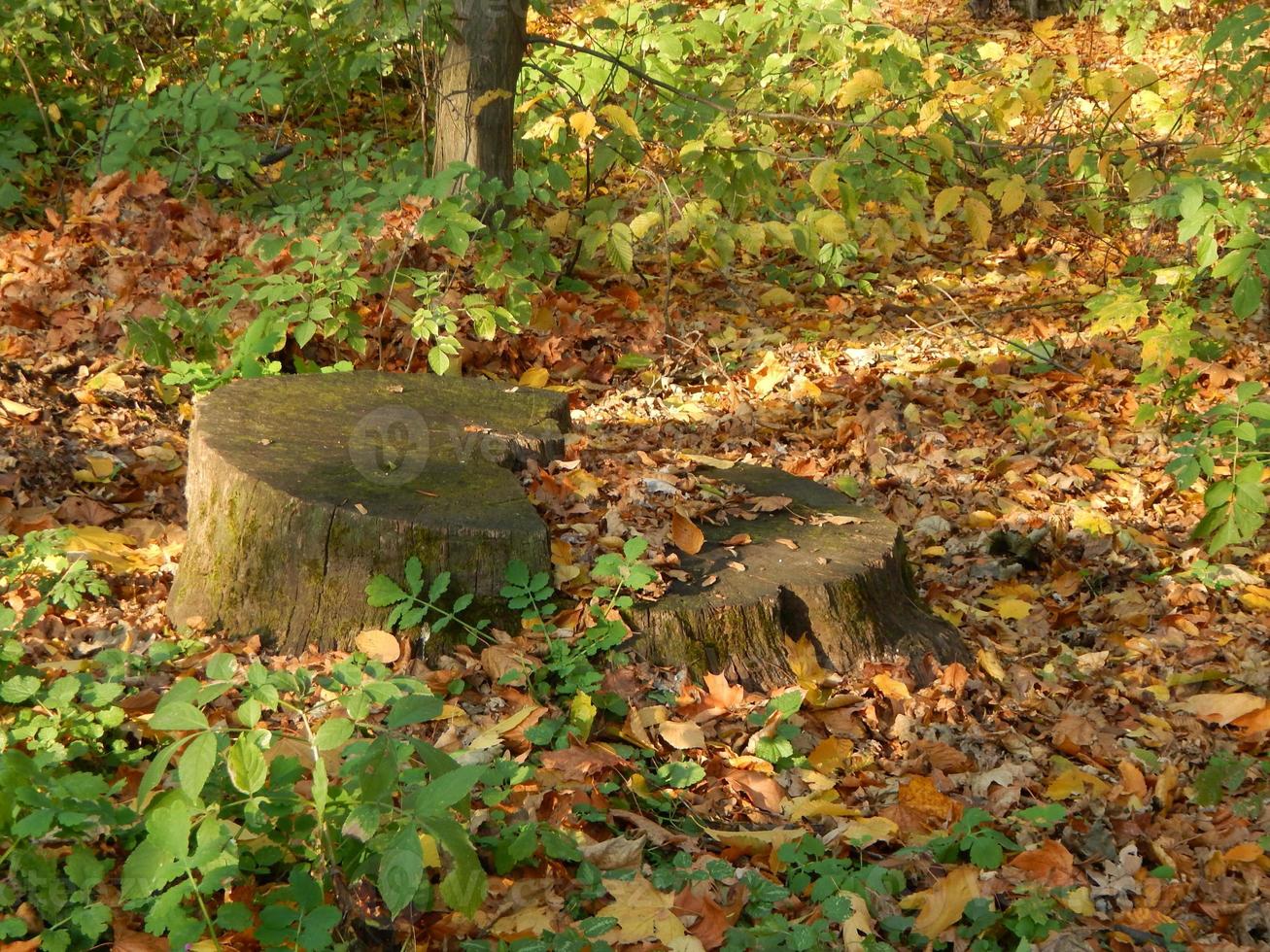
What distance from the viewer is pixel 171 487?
461 centimetres

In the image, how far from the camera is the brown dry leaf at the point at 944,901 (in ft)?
8.61

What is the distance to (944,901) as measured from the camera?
Answer: 2684 millimetres

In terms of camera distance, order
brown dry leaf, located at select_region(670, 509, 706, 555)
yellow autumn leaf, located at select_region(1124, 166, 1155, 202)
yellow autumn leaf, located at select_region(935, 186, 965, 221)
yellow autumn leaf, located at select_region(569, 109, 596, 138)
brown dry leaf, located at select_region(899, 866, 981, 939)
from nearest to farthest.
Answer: brown dry leaf, located at select_region(899, 866, 981, 939), brown dry leaf, located at select_region(670, 509, 706, 555), yellow autumn leaf, located at select_region(1124, 166, 1155, 202), yellow autumn leaf, located at select_region(935, 186, 965, 221), yellow autumn leaf, located at select_region(569, 109, 596, 138)

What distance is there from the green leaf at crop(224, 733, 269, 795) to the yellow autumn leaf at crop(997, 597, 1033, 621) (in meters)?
2.92

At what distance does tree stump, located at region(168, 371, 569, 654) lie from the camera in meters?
3.40

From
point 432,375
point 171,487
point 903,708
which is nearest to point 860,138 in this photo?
point 432,375

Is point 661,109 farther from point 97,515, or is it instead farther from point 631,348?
point 97,515

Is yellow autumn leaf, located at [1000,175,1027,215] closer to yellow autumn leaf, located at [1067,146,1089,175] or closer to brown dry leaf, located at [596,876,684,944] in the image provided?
yellow autumn leaf, located at [1067,146,1089,175]

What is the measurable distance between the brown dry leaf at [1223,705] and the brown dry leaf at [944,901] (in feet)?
4.50

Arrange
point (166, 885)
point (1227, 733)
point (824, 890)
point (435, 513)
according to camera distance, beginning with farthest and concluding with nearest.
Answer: point (1227, 733) < point (435, 513) < point (824, 890) < point (166, 885)

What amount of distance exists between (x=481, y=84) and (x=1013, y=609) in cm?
370

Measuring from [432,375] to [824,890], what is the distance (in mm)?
2674

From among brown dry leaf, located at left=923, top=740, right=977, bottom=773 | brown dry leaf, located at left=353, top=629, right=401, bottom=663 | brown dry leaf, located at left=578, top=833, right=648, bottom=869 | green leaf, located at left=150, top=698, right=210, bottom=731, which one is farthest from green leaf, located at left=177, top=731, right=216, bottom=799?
brown dry leaf, located at left=923, top=740, right=977, bottom=773

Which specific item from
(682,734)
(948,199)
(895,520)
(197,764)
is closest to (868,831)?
(682,734)
